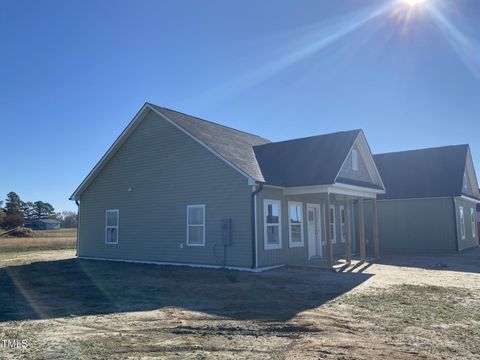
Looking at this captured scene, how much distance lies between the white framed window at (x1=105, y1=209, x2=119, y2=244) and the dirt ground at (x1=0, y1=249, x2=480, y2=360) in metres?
4.59

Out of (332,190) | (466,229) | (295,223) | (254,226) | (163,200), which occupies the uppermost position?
(332,190)

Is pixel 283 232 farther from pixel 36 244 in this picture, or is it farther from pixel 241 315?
pixel 36 244

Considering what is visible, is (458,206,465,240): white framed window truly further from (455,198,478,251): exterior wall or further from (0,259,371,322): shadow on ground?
(0,259,371,322): shadow on ground

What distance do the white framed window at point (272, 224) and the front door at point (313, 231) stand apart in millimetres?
2361

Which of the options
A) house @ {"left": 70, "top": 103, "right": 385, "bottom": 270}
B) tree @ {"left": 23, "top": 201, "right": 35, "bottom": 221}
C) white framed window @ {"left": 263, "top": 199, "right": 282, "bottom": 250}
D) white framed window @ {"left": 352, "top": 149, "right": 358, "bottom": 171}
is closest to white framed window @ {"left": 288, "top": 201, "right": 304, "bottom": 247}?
house @ {"left": 70, "top": 103, "right": 385, "bottom": 270}

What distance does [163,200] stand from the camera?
15.1 meters

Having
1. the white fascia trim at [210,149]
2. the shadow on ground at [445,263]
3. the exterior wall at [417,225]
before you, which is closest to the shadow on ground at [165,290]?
the white fascia trim at [210,149]

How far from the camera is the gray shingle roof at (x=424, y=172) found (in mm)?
20188

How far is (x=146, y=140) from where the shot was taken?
1609 centimetres

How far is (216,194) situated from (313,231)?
4865 millimetres

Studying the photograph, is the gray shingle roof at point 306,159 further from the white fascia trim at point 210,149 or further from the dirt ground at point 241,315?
the dirt ground at point 241,315

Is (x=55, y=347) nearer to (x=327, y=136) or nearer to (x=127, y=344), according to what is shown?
(x=127, y=344)

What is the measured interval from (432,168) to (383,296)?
50.5 feet

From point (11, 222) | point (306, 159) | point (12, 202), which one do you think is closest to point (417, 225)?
point (306, 159)
